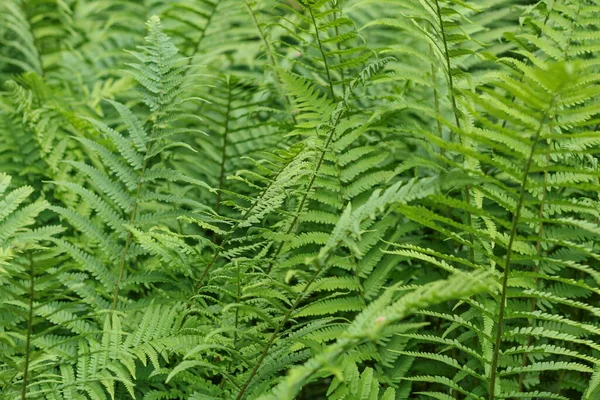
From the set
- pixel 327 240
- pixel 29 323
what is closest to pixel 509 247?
pixel 327 240

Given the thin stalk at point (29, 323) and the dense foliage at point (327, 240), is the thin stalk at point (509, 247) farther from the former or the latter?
the thin stalk at point (29, 323)

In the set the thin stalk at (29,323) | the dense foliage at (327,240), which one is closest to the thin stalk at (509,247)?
the dense foliage at (327,240)

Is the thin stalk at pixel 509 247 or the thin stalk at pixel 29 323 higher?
the thin stalk at pixel 509 247

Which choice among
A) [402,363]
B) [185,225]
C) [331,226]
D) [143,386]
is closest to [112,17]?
[185,225]

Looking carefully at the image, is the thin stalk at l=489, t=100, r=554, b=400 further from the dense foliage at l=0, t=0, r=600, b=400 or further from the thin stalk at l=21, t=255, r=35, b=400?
the thin stalk at l=21, t=255, r=35, b=400

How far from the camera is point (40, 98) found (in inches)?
68.5

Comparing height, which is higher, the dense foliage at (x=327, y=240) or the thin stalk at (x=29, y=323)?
the dense foliage at (x=327, y=240)

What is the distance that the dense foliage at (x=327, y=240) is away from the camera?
3.15 ft

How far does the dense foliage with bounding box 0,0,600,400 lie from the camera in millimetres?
960

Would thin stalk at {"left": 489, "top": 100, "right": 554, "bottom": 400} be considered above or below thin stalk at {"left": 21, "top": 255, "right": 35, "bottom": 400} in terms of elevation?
above

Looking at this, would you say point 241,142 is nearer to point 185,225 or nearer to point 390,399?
point 185,225

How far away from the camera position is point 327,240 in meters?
1.28

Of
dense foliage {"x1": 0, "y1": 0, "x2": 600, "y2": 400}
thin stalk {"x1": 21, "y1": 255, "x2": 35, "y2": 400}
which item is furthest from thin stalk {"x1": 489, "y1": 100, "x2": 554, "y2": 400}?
thin stalk {"x1": 21, "y1": 255, "x2": 35, "y2": 400}

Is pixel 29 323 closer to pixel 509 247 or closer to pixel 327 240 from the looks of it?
pixel 327 240
